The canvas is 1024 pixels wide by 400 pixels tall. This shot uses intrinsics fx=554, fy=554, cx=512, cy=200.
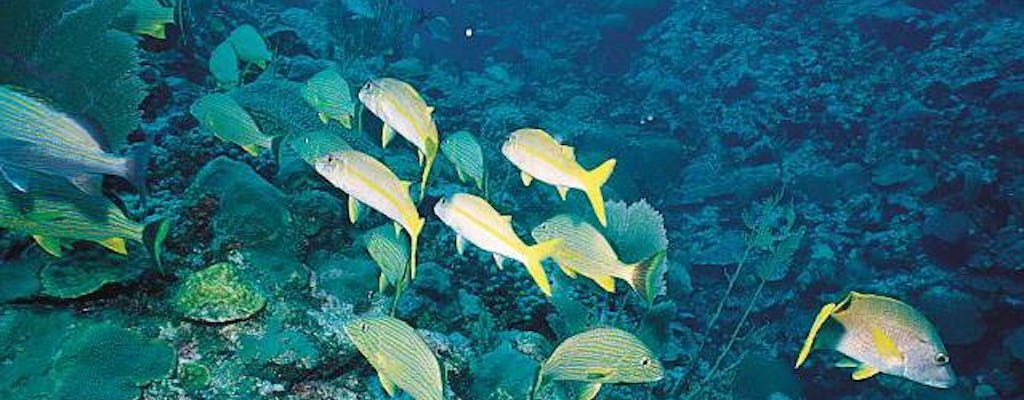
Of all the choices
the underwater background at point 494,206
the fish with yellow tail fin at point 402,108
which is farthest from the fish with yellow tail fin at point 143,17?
the fish with yellow tail fin at point 402,108

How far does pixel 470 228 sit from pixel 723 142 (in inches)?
335

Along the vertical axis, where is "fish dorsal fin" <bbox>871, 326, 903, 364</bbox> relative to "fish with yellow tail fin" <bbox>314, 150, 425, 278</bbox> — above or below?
below

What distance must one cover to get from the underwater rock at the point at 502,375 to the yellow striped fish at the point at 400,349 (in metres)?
1.13

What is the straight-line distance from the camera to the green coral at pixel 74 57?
3369 mm

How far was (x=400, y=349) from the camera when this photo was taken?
2.03m

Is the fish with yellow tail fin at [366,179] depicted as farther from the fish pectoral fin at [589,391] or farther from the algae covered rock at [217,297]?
the fish pectoral fin at [589,391]

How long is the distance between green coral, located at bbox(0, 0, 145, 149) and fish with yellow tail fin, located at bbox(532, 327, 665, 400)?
2919 mm

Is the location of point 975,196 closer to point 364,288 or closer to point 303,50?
point 364,288

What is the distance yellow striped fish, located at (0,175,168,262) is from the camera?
7.00ft

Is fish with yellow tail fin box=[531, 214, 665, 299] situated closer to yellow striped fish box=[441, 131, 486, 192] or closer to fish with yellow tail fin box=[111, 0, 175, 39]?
yellow striped fish box=[441, 131, 486, 192]

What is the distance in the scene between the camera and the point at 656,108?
11180 mm

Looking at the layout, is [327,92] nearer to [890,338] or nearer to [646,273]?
[646,273]

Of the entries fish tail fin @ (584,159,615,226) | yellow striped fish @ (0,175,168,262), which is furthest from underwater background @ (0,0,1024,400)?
fish tail fin @ (584,159,615,226)

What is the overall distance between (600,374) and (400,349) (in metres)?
0.87
